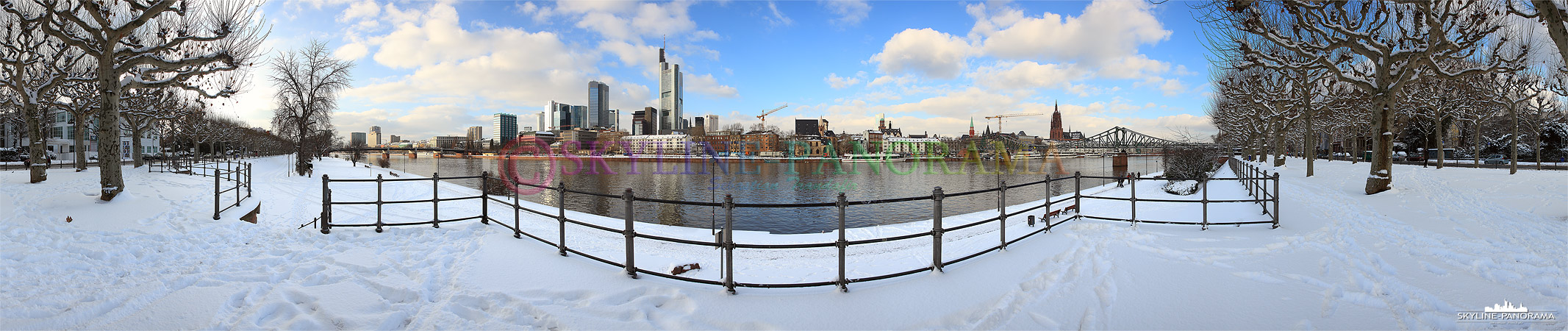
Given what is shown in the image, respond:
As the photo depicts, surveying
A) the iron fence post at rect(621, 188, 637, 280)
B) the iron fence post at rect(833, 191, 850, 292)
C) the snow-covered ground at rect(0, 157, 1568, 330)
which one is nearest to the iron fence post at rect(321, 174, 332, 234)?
the snow-covered ground at rect(0, 157, 1568, 330)

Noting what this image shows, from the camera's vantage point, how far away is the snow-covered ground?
13.1 ft

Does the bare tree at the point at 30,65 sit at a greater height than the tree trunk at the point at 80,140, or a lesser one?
greater

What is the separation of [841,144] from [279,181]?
123m

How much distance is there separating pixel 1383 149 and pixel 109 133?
2839 centimetres

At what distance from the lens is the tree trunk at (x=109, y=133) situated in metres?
11.0

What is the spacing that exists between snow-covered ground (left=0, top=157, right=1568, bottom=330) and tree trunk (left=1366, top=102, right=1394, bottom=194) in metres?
4.07

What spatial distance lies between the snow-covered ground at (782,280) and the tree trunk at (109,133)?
435 centimetres

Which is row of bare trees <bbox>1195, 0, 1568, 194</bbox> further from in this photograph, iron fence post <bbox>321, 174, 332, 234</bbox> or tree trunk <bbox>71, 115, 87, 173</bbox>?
tree trunk <bbox>71, 115, 87, 173</bbox>

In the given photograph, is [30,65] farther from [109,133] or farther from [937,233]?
[937,233]

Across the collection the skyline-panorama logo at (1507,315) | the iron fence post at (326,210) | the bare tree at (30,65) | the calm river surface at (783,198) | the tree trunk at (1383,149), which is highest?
the bare tree at (30,65)

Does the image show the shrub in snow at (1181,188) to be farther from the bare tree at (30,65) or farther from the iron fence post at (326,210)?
the bare tree at (30,65)

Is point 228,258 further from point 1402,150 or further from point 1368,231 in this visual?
point 1402,150

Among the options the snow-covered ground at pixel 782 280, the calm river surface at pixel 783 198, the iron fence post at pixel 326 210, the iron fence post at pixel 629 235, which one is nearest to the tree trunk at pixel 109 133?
the snow-covered ground at pixel 782 280

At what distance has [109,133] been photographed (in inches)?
461
